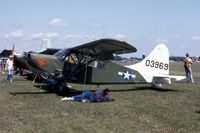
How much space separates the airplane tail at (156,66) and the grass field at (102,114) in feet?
11.7

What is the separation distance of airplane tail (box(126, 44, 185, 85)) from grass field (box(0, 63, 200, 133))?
3.57 meters

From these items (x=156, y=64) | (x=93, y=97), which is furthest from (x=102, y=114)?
(x=156, y=64)

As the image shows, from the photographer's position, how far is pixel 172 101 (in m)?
14.2

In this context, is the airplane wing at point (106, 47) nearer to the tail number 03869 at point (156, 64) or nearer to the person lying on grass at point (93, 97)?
the person lying on grass at point (93, 97)

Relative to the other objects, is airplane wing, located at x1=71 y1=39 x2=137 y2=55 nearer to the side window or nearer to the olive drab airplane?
the olive drab airplane

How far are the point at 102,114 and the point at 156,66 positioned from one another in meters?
9.26

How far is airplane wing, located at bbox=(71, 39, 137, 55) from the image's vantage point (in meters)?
15.2

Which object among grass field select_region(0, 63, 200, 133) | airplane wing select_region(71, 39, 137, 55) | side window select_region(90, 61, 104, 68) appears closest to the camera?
grass field select_region(0, 63, 200, 133)

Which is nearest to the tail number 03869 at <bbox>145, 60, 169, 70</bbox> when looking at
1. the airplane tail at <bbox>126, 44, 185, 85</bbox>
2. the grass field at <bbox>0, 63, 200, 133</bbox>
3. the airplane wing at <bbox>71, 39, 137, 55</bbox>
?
the airplane tail at <bbox>126, 44, 185, 85</bbox>

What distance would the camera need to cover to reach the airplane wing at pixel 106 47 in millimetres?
15221

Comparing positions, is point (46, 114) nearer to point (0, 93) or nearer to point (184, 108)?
point (184, 108)

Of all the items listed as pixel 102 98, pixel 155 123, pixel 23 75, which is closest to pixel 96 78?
pixel 102 98

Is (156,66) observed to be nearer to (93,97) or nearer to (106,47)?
(106,47)

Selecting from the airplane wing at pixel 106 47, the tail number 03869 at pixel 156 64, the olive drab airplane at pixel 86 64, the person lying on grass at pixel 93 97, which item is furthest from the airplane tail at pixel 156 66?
the person lying on grass at pixel 93 97
